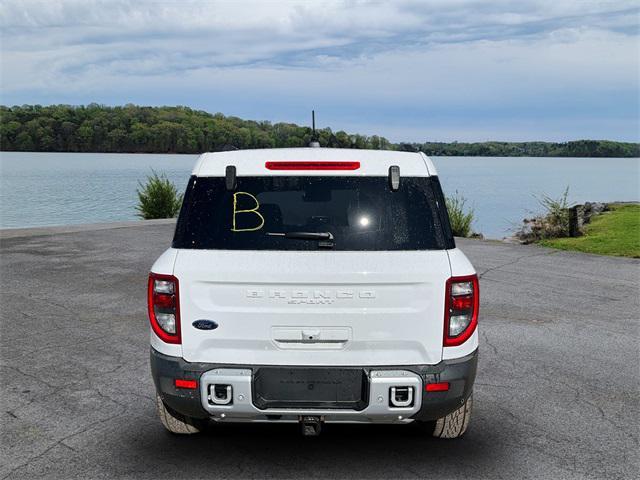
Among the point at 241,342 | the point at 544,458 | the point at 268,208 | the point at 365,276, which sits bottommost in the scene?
the point at 544,458

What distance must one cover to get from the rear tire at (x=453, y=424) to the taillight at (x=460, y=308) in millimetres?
708

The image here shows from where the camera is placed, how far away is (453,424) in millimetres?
4273

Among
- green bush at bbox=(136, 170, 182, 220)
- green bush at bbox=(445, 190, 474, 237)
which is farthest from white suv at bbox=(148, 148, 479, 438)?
green bush at bbox=(136, 170, 182, 220)

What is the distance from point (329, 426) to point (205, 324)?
1595 millimetres

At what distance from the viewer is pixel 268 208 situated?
3.82m

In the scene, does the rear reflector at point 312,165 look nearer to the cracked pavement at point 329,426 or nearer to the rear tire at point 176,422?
the rear tire at point 176,422

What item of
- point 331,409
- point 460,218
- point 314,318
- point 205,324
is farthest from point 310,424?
point 460,218

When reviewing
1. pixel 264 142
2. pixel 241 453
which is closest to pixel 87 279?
pixel 241 453

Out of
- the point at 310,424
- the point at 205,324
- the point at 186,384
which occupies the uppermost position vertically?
the point at 205,324

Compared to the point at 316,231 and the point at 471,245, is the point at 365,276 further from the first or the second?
the point at 471,245

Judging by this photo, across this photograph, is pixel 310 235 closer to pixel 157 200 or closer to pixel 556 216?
pixel 556 216

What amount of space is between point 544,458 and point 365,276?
1.82 metres

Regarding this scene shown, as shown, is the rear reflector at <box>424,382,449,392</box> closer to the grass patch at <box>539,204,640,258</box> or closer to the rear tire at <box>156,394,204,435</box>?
the rear tire at <box>156,394,204,435</box>

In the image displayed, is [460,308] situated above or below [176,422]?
above
